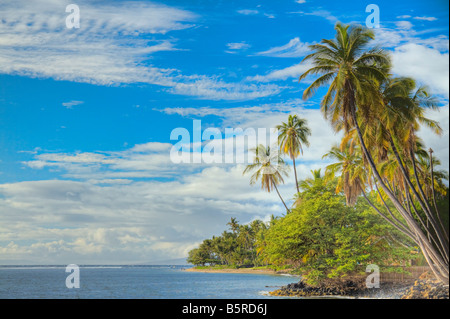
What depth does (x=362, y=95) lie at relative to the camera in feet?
53.8

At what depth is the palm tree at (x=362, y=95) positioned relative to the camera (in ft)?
55.4

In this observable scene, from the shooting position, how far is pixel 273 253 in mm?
27297

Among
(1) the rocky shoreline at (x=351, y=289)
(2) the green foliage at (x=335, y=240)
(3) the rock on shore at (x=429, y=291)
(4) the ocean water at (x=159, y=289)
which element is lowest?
(4) the ocean water at (x=159, y=289)

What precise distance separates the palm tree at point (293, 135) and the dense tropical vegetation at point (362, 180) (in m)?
0.08

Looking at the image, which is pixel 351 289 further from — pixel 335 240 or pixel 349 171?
pixel 349 171

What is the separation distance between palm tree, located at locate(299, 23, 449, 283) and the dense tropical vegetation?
40 millimetres

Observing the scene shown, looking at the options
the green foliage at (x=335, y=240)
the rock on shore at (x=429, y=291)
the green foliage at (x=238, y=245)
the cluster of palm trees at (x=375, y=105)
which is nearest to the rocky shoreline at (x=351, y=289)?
the green foliage at (x=335, y=240)

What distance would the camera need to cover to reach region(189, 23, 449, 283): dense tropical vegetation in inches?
680

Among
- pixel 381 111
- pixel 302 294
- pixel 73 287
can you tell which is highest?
pixel 381 111

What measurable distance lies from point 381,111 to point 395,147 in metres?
1.80

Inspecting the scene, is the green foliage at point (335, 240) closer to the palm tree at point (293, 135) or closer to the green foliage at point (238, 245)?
the palm tree at point (293, 135)
